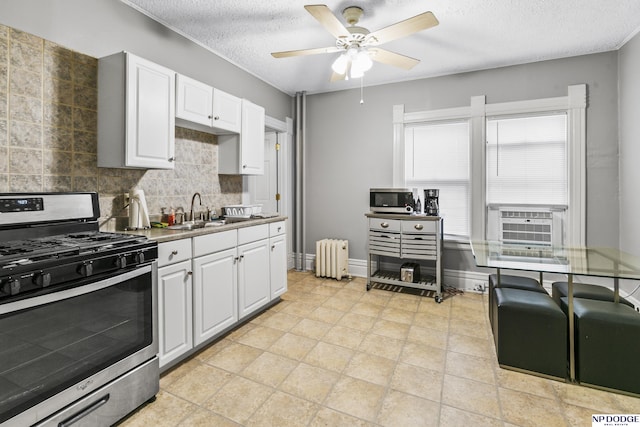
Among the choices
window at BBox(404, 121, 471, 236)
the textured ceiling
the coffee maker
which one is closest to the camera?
the textured ceiling

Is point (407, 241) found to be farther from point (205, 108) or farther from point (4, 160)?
point (4, 160)

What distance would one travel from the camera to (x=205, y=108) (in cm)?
279

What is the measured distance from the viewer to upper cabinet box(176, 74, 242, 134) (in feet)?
8.45

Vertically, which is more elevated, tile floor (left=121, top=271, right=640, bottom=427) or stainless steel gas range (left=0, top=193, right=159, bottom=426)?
stainless steel gas range (left=0, top=193, right=159, bottom=426)

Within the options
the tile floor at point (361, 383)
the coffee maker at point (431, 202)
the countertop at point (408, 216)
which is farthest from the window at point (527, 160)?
the tile floor at point (361, 383)

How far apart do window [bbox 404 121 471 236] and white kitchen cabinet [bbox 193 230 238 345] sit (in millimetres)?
2603

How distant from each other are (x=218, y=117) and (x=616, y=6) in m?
3.38

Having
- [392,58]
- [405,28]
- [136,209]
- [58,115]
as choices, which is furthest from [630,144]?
[58,115]

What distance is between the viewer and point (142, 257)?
1.77m

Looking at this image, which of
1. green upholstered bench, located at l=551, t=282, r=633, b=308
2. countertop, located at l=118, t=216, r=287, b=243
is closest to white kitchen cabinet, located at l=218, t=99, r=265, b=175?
countertop, located at l=118, t=216, r=287, b=243

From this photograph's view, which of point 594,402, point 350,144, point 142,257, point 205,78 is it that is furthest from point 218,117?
point 594,402

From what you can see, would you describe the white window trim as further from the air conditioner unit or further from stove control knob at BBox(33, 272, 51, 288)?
stove control knob at BBox(33, 272, 51, 288)

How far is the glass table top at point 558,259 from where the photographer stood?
1.90m

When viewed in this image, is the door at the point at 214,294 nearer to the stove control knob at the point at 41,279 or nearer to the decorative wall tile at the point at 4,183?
the stove control knob at the point at 41,279
